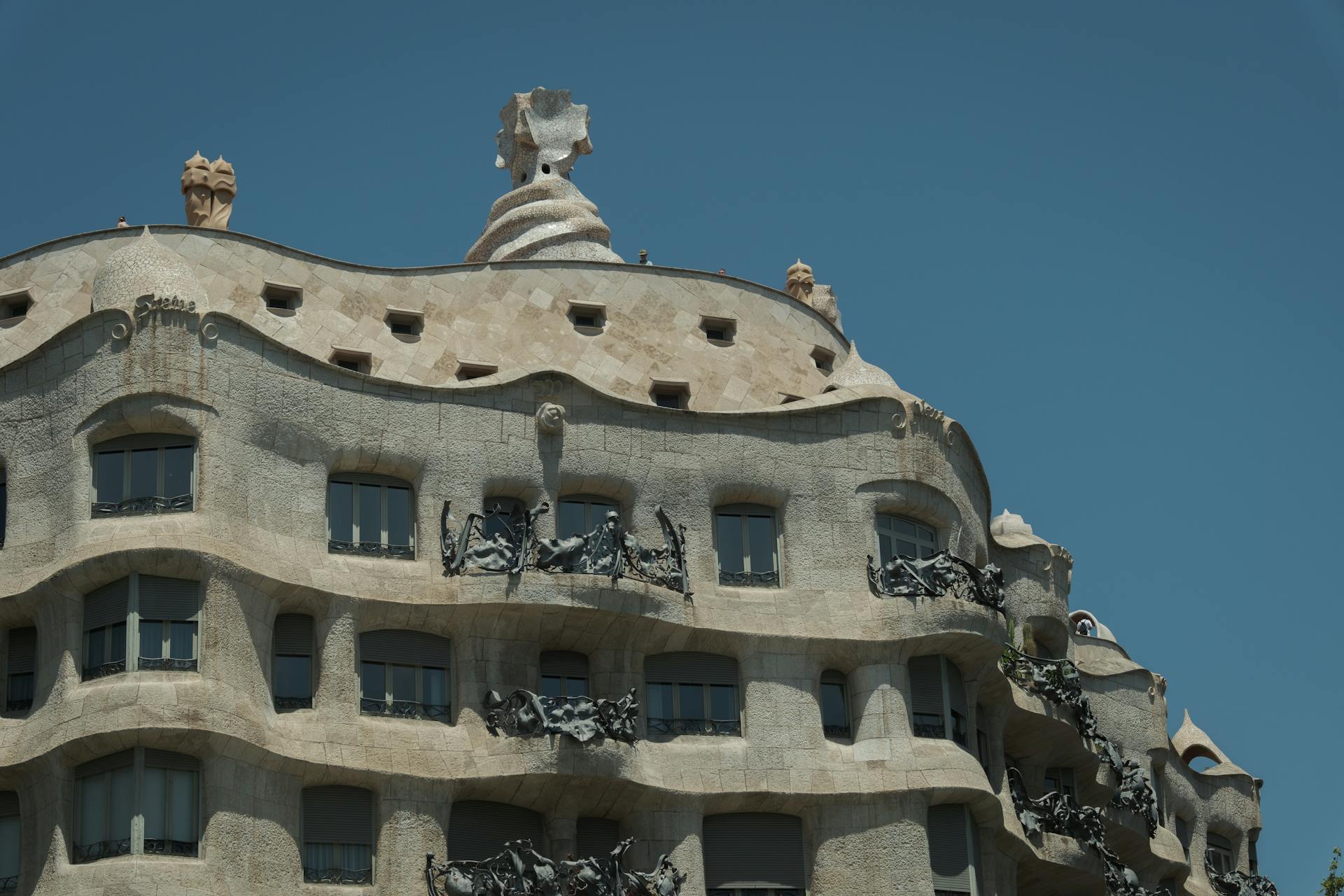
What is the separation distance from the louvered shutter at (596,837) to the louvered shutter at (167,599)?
27.0ft

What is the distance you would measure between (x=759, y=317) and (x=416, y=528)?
36.9 ft

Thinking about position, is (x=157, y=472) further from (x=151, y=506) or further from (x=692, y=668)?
(x=692, y=668)

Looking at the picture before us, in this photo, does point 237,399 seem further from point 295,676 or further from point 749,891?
point 749,891

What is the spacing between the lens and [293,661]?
4678cm

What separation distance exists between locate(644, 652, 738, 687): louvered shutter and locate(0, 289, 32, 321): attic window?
1497 centimetres

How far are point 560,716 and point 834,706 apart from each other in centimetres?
606

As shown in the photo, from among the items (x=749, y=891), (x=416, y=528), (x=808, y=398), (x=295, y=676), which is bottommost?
(x=749, y=891)

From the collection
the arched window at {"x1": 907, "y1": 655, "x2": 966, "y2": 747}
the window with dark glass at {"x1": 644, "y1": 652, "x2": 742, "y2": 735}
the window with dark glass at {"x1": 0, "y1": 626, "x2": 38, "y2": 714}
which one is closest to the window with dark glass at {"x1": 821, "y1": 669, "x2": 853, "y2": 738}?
the arched window at {"x1": 907, "y1": 655, "x2": 966, "y2": 747}

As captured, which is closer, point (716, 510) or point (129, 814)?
point (129, 814)

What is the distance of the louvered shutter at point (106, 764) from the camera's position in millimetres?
43969

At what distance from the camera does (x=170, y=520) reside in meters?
45.8

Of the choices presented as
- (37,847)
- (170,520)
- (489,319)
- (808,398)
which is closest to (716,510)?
(808,398)

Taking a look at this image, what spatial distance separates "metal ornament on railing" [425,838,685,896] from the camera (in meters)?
45.2

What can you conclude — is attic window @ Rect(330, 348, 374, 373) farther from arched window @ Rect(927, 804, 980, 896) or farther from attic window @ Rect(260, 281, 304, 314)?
arched window @ Rect(927, 804, 980, 896)
